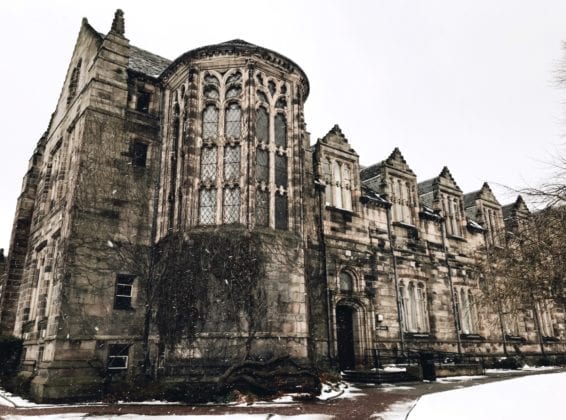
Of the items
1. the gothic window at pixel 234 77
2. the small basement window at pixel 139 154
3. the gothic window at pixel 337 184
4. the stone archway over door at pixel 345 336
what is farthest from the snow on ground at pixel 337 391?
the gothic window at pixel 234 77

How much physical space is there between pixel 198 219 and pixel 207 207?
0.50m

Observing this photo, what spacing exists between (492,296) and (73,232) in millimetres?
13787

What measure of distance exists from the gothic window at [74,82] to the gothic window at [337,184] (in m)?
11.6

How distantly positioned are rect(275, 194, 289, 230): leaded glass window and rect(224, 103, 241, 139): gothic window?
2639 mm

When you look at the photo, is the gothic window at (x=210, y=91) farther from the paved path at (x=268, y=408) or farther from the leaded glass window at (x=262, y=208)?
the paved path at (x=268, y=408)

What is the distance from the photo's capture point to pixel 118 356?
1457 centimetres

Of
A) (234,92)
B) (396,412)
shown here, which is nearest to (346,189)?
(234,92)

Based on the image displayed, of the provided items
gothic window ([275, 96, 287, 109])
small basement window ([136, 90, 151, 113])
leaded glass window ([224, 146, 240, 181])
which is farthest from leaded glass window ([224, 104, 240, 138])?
small basement window ([136, 90, 151, 113])

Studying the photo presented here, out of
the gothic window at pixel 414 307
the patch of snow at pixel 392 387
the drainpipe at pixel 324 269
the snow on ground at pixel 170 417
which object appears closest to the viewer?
the snow on ground at pixel 170 417

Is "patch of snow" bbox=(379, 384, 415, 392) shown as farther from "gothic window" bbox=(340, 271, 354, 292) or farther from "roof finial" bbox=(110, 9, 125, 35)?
"roof finial" bbox=(110, 9, 125, 35)

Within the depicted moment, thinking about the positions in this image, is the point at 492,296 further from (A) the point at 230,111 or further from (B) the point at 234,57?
(B) the point at 234,57

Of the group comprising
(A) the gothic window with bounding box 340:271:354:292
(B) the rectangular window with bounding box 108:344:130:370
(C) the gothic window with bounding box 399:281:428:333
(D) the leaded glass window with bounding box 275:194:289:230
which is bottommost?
(B) the rectangular window with bounding box 108:344:130:370

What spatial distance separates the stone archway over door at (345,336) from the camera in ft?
60.4

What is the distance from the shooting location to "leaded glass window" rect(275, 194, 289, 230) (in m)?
15.5
